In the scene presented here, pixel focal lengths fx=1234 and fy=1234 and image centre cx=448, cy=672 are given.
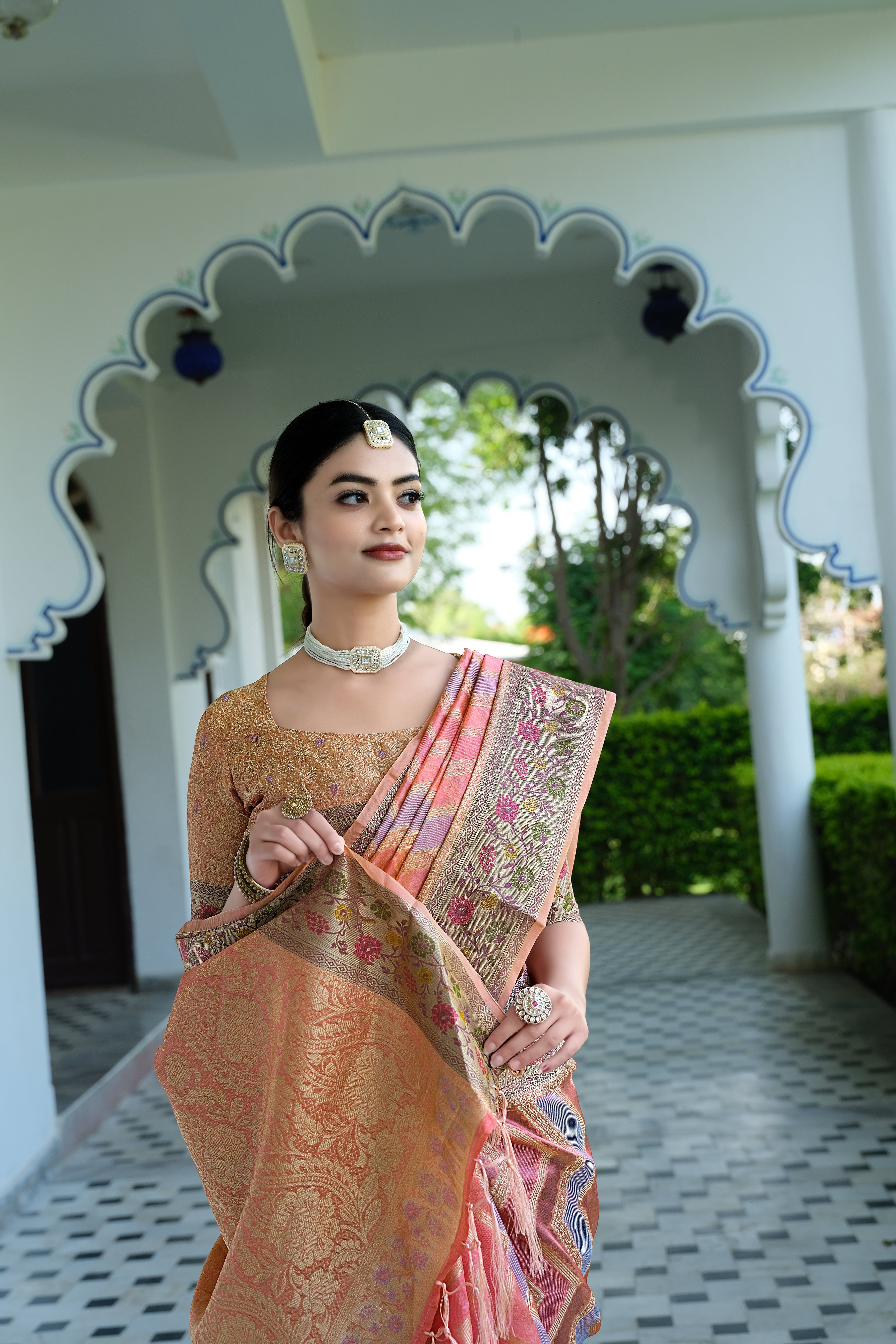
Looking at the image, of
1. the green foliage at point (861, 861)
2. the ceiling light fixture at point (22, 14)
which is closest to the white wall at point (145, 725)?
the green foliage at point (861, 861)

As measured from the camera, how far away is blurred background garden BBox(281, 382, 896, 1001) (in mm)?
5309

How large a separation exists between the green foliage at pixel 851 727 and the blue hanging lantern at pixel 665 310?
13.3ft

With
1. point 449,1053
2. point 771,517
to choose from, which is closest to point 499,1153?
point 449,1053

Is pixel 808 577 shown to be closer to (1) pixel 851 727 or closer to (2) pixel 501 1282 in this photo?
(1) pixel 851 727

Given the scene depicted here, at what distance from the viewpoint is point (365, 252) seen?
3508 mm

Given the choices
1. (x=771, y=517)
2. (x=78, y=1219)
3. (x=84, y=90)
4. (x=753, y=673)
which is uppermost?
(x=84, y=90)

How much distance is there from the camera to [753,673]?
5539 millimetres

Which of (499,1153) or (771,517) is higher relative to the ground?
(771,517)

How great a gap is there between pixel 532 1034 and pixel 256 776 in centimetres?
47

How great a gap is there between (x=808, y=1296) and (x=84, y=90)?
3.47 m

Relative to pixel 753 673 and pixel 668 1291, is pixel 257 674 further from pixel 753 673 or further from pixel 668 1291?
pixel 668 1291

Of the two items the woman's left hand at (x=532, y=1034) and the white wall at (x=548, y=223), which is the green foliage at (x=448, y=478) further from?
the woman's left hand at (x=532, y=1034)

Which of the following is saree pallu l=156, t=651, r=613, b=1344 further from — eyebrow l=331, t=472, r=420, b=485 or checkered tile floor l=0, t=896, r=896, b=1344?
checkered tile floor l=0, t=896, r=896, b=1344

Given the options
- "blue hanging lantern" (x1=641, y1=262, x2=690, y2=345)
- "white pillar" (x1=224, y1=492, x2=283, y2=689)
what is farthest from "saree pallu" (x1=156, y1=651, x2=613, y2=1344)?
"white pillar" (x1=224, y1=492, x2=283, y2=689)
